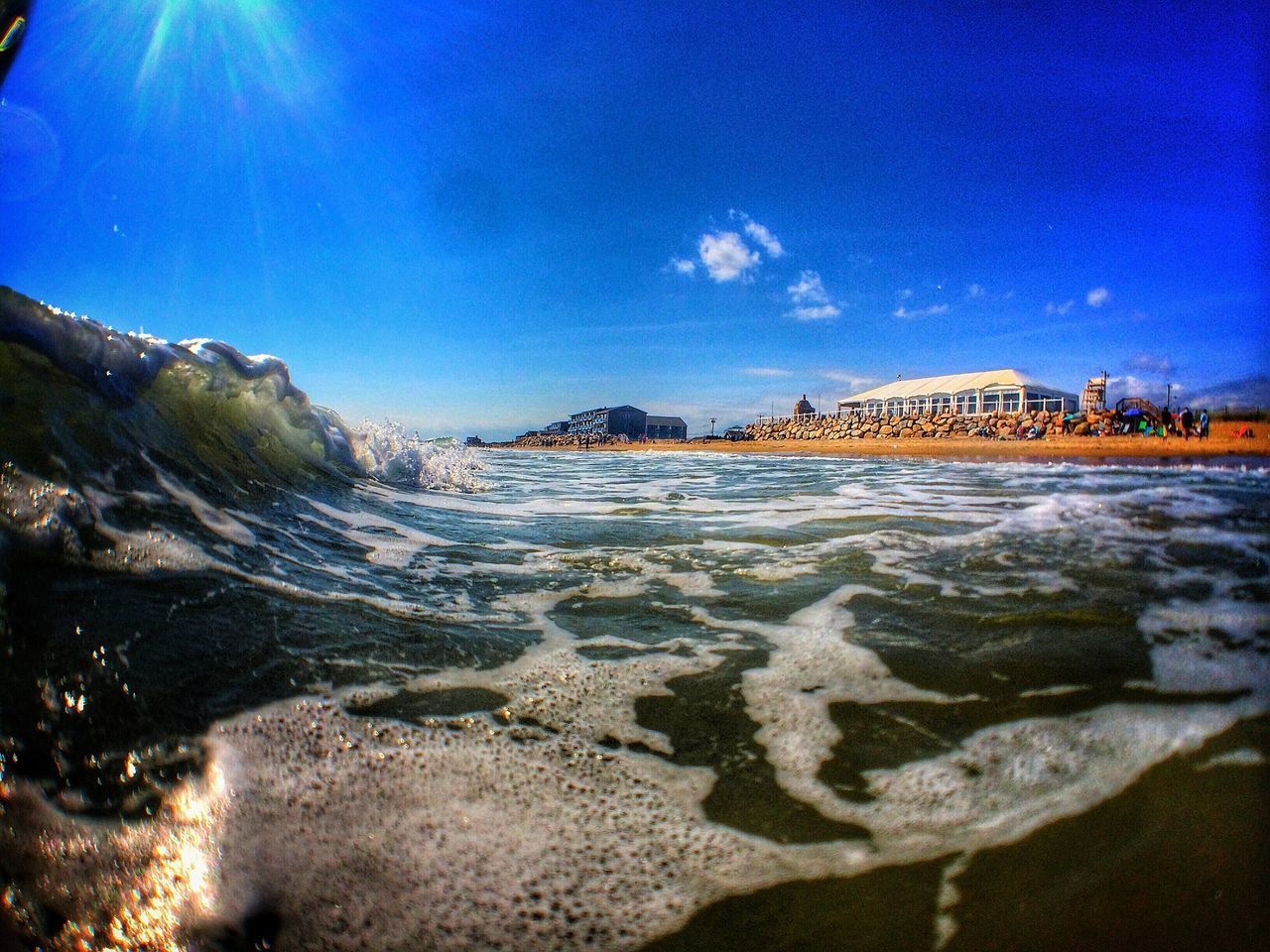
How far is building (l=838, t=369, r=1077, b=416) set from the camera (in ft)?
117

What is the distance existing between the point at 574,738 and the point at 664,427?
208ft

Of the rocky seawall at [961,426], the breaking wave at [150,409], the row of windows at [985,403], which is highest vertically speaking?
the row of windows at [985,403]

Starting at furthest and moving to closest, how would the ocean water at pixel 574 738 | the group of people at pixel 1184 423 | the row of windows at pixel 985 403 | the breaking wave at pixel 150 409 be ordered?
1. the row of windows at pixel 985 403
2. the group of people at pixel 1184 423
3. the breaking wave at pixel 150 409
4. the ocean water at pixel 574 738

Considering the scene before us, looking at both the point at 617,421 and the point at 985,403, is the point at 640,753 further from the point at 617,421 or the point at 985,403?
the point at 617,421

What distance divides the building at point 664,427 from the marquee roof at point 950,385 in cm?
2026

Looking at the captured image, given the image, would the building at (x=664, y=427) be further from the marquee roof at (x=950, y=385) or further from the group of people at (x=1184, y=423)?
the group of people at (x=1184, y=423)

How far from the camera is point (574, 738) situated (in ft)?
4.86

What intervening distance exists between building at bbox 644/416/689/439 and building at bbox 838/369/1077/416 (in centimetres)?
2284

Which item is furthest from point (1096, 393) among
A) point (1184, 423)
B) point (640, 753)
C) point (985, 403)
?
point (640, 753)

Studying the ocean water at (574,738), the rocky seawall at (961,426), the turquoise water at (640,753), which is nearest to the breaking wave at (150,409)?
the ocean water at (574,738)

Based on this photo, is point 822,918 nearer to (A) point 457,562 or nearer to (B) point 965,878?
(B) point 965,878

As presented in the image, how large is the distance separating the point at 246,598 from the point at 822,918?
225cm

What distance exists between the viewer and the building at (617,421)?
60531mm

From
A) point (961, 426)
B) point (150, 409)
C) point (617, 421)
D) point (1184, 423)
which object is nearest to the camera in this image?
point (150, 409)
